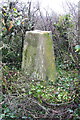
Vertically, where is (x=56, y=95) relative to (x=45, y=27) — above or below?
below

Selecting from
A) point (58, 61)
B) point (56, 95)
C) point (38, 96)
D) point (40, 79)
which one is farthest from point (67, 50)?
point (38, 96)

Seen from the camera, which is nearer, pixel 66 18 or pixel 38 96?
pixel 38 96

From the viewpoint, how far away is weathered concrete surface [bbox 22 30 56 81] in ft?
13.4

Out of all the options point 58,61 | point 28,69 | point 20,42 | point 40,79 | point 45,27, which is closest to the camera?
point 40,79

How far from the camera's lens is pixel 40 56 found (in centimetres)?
408

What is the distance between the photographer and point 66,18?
5.76 meters

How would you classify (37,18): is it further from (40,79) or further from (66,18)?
(40,79)

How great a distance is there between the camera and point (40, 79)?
3.92m

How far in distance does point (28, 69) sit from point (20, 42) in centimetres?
120

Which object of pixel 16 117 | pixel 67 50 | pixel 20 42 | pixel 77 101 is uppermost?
pixel 20 42

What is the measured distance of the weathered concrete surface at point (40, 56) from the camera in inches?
160

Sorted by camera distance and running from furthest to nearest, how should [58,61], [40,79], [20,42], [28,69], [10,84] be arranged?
[58,61] → [20,42] → [28,69] → [40,79] → [10,84]

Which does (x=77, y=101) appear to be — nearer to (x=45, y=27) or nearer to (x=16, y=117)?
(x=16, y=117)

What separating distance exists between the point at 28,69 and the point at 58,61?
169cm
